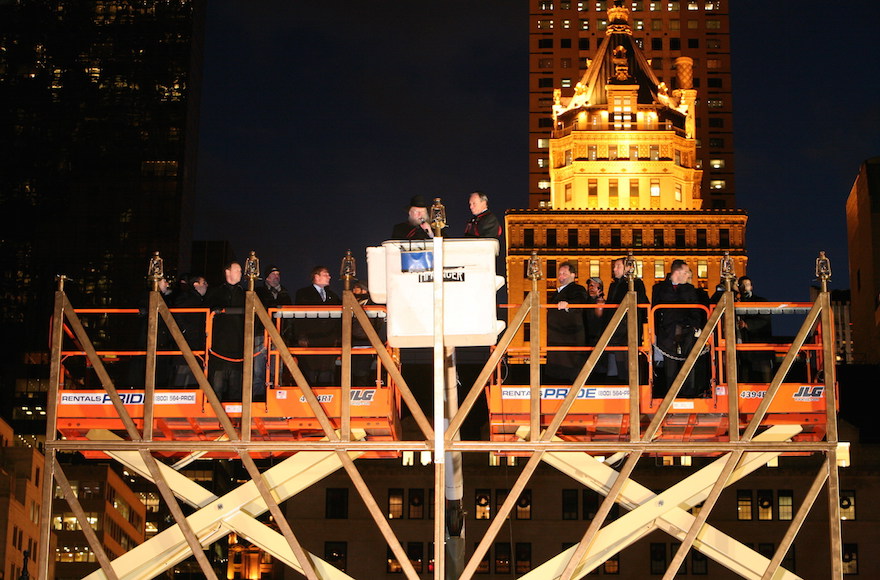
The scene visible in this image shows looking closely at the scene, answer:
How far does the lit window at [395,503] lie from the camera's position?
89.6m

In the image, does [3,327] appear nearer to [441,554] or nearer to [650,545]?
[650,545]

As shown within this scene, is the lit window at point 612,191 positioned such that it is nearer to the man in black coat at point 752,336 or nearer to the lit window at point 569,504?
the lit window at point 569,504

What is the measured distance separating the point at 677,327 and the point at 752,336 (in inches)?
73.7

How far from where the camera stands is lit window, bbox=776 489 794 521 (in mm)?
89812

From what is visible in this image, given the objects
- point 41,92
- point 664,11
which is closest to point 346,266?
point 664,11

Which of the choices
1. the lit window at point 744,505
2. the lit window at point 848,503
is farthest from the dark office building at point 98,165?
the lit window at point 848,503

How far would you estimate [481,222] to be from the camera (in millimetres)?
17625

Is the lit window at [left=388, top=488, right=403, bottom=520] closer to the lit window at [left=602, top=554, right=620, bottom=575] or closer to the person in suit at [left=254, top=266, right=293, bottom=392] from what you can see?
the lit window at [left=602, top=554, right=620, bottom=575]

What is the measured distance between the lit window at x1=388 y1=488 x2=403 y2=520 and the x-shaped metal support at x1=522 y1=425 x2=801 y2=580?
72385mm

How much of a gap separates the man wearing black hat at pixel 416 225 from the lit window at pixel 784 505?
76.8 metres

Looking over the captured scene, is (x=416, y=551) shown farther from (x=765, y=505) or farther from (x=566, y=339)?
(x=566, y=339)

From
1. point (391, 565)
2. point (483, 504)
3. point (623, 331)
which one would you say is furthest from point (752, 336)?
point (391, 565)

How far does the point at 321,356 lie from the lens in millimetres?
20047

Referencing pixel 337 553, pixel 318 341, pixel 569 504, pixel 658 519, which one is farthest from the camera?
pixel 569 504
